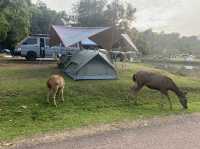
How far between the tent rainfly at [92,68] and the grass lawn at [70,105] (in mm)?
665

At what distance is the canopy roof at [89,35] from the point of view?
19.4 metres

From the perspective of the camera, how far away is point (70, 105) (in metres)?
12.5

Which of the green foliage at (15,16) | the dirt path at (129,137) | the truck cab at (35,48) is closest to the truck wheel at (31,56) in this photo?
the truck cab at (35,48)

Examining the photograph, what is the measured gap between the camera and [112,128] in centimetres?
930

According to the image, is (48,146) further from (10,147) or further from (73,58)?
(73,58)

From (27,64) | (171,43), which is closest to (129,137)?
(27,64)

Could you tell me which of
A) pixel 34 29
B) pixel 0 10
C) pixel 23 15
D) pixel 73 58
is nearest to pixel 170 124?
pixel 73 58

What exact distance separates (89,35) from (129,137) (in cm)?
1197

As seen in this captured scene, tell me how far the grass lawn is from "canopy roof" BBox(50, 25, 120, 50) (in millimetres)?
2879

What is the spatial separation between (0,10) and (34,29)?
28783mm

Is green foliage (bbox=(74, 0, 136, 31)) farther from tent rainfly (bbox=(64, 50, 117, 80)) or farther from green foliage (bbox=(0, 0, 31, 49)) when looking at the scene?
tent rainfly (bbox=(64, 50, 117, 80))

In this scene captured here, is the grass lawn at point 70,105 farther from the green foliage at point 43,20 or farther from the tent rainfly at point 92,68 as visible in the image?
the green foliage at point 43,20

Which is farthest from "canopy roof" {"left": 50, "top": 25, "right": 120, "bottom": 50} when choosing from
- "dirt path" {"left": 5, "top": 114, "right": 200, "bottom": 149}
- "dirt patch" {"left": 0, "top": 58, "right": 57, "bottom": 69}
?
"dirt path" {"left": 5, "top": 114, "right": 200, "bottom": 149}

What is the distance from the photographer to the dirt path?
7.52 meters
